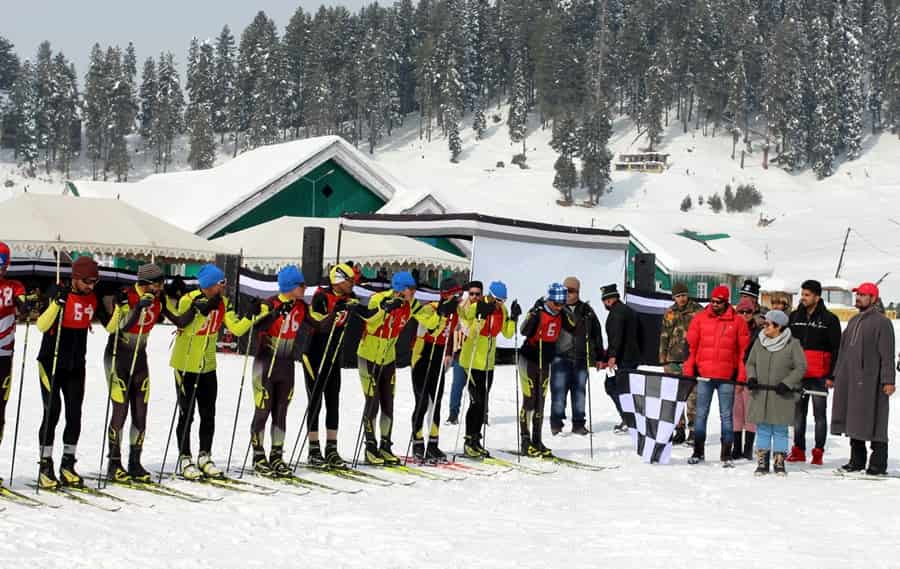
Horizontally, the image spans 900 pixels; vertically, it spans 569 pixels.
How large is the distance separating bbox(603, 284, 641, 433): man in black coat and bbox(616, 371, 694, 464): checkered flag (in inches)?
61.7

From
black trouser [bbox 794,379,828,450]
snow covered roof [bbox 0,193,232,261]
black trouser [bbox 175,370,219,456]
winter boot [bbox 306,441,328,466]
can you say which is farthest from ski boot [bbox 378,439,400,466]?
snow covered roof [bbox 0,193,232,261]

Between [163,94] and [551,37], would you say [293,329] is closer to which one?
[551,37]

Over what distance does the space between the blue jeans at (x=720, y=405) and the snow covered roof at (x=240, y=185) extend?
2181 centimetres

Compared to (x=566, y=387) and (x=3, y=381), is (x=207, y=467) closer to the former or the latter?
(x=3, y=381)

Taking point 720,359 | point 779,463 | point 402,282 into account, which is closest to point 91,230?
point 402,282

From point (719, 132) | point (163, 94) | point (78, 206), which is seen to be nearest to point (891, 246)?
point (719, 132)

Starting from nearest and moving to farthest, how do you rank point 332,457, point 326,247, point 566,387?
point 332,457
point 566,387
point 326,247

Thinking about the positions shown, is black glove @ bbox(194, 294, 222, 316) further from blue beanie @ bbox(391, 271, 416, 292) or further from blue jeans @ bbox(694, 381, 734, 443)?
blue jeans @ bbox(694, 381, 734, 443)

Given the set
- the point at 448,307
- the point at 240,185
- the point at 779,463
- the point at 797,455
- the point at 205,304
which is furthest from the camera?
the point at 240,185

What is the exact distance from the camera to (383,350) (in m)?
9.89

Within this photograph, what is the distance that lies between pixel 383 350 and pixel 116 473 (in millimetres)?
2524

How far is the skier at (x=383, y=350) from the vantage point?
9.80 metres

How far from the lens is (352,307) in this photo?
955 cm

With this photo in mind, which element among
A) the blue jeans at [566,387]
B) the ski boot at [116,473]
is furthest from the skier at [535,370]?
the ski boot at [116,473]
